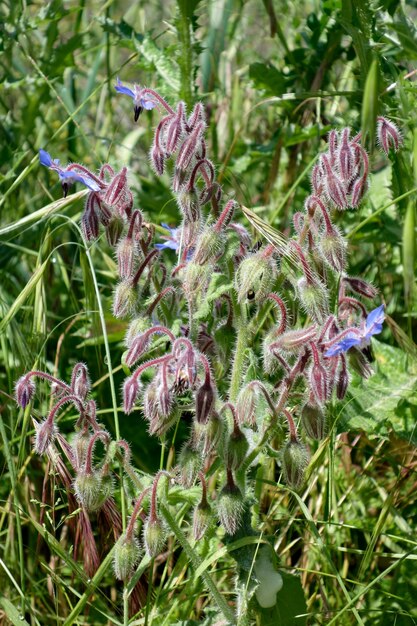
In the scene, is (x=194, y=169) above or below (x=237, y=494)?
above

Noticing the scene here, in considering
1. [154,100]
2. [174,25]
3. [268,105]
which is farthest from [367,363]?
[268,105]

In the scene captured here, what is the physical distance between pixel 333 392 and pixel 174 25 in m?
1.52

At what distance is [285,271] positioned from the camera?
178 centimetres

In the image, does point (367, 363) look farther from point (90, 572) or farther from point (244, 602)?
point (90, 572)

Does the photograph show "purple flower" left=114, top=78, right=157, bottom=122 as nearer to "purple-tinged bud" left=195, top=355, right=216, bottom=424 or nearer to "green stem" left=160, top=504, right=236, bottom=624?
"purple-tinged bud" left=195, top=355, right=216, bottom=424

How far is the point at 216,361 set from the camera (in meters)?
1.88

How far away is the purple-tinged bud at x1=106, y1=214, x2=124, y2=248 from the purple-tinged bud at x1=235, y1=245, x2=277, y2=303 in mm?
307

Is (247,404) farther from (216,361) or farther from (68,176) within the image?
(68,176)

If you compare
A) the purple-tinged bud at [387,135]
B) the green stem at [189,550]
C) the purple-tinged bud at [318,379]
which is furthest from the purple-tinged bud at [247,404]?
the purple-tinged bud at [387,135]

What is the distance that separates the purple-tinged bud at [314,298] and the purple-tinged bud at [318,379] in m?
0.11

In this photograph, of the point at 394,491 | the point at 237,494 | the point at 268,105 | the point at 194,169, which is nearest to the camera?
the point at 237,494

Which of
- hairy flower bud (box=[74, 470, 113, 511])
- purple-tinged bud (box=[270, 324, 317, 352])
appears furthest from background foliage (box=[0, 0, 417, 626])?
purple-tinged bud (box=[270, 324, 317, 352])

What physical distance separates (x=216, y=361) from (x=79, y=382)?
32 cm

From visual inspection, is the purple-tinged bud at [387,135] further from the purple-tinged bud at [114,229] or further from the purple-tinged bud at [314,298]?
the purple-tinged bud at [114,229]
